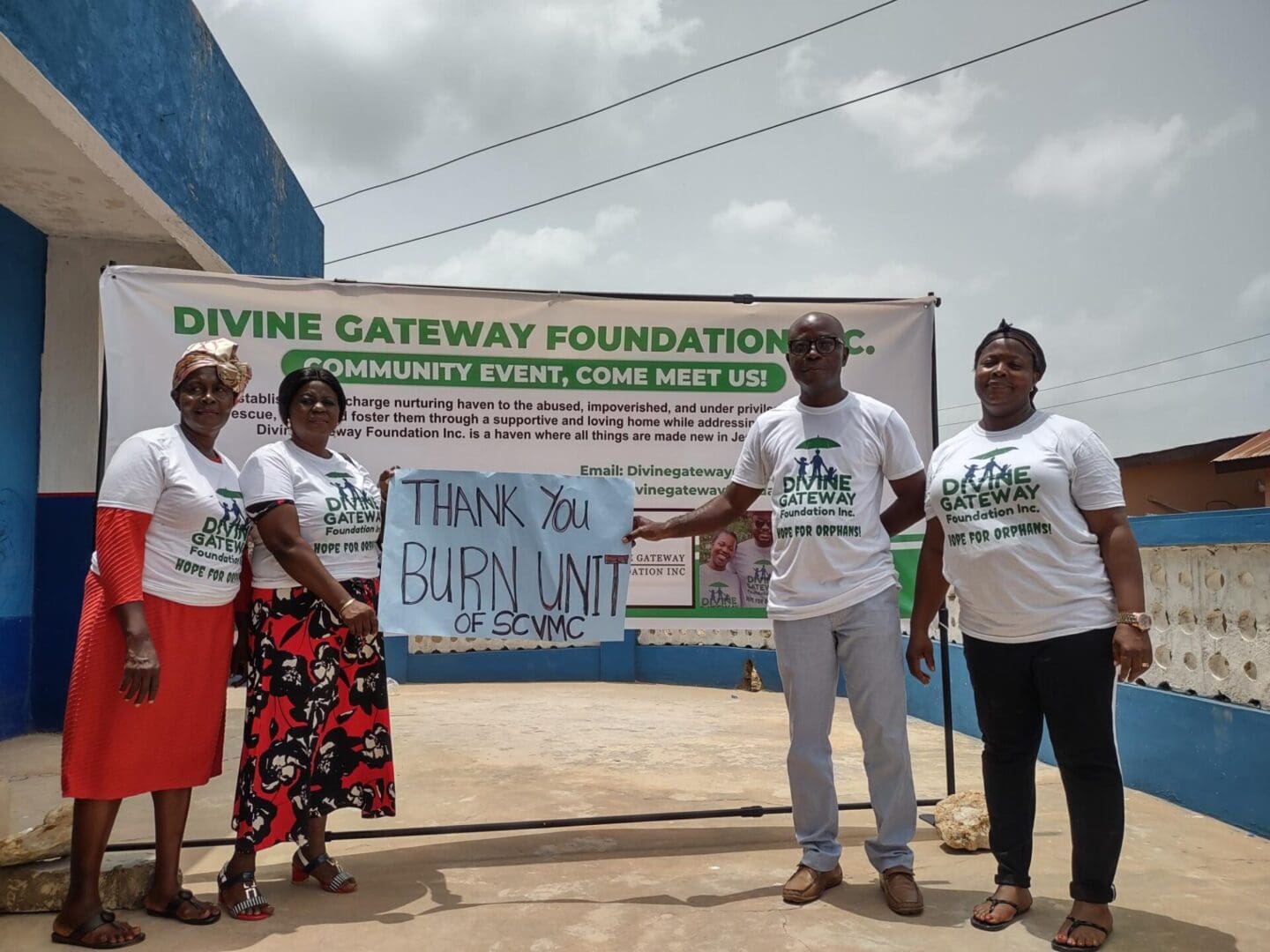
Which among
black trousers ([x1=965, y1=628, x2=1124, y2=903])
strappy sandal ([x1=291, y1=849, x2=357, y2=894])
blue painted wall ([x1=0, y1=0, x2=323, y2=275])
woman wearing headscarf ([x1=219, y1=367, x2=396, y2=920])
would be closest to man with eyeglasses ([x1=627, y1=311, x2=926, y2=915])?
black trousers ([x1=965, y1=628, x2=1124, y2=903])

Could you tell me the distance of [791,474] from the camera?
11.1ft

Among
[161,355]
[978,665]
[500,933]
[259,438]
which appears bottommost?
[500,933]

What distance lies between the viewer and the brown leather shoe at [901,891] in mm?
3178

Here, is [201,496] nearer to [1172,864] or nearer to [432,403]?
[432,403]

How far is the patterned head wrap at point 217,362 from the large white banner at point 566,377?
3.15 feet

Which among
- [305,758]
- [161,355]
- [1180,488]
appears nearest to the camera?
[305,758]

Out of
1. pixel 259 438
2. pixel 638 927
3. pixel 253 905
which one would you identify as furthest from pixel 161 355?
pixel 638 927

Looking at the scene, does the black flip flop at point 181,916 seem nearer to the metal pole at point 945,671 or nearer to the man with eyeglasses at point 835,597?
the man with eyeglasses at point 835,597

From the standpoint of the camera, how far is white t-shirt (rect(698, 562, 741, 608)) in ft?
14.6

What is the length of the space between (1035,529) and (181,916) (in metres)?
2.96

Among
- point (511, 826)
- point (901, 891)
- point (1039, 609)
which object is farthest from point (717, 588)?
point (1039, 609)

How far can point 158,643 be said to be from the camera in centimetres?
298

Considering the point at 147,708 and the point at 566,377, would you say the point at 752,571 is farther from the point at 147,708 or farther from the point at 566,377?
the point at 147,708

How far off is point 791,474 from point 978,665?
875 millimetres
